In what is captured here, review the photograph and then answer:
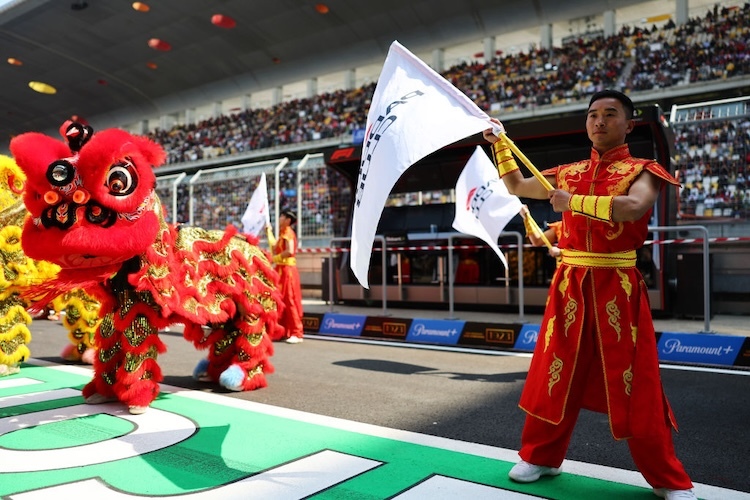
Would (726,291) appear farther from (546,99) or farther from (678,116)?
(546,99)

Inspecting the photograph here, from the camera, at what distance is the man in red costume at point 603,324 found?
2.54m

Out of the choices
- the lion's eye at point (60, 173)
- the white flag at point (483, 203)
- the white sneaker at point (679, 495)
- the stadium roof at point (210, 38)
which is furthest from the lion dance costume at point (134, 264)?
the stadium roof at point (210, 38)

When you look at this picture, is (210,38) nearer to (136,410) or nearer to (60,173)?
(60,173)

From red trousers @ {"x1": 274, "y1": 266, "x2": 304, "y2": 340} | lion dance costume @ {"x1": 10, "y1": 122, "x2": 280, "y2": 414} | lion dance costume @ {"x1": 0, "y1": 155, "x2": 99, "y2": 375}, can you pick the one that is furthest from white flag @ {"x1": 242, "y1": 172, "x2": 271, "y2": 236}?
lion dance costume @ {"x1": 10, "y1": 122, "x2": 280, "y2": 414}

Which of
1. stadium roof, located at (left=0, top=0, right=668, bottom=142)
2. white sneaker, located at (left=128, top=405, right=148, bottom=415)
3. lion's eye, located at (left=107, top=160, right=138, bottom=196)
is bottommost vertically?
white sneaker, located at (left=128, top=405, right=148, bottom=415)

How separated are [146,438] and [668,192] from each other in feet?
27.2

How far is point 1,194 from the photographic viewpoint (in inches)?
213

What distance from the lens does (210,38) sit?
955 inches

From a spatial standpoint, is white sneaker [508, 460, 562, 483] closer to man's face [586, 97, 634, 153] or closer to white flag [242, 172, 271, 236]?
man's face [586, 97, 634, 153]

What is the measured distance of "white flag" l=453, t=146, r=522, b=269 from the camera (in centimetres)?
597

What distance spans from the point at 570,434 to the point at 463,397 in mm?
1816

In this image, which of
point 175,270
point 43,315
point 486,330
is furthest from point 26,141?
point 43,315

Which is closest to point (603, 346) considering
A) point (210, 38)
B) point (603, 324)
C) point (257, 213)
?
point (603, 324)

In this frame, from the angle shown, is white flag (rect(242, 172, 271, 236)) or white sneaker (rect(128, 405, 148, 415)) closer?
white sneaker (rect(128, 405, 148, 415))
